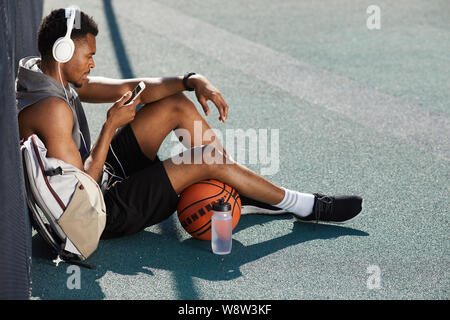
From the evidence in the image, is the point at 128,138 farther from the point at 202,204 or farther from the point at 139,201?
the point at 202,204

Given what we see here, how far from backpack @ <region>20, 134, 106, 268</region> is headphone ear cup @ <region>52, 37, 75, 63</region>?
0.49 metres

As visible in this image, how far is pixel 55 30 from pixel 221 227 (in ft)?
5.08

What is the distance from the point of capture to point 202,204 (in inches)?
169

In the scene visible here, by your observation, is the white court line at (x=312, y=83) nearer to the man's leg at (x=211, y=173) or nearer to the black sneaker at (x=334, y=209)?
the black sneaker at (x=334, y=209)

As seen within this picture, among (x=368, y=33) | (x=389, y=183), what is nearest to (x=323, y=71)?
(x=368, y=33)

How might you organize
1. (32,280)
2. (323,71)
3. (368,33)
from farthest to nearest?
1. (368,33)
2. (323,71)
3. (32,280)

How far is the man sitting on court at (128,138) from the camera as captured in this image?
3959 millimetres

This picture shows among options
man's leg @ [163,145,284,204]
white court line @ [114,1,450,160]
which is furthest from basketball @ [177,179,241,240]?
white court line @ [114,1,450,160]

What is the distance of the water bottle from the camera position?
422 cm

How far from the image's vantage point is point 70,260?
13.5 ft

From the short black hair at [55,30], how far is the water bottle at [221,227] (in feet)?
4.33

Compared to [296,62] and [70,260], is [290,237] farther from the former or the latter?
[296,62]

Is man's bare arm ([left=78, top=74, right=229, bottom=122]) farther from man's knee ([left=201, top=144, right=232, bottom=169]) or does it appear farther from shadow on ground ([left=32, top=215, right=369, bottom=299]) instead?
shadow on ground ([left=32, top=215, right=369, bottom=299])

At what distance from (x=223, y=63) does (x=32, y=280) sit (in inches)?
193
